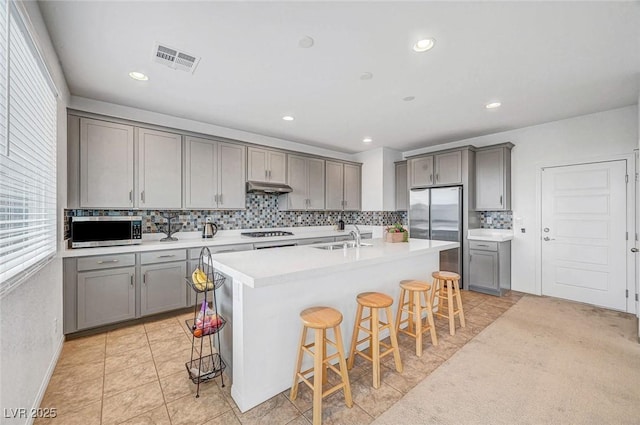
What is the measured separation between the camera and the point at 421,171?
16.4 ft

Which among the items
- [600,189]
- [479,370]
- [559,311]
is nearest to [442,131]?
[600,189]

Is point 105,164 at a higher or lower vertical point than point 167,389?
higher

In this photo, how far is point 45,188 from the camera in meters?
2.08

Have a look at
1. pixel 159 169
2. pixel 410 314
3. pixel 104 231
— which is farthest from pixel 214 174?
pixel 410 314

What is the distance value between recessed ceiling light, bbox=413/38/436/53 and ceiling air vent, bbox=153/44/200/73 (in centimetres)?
184

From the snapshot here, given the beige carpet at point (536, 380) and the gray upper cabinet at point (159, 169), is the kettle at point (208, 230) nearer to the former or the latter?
the gray upper cabinet at point (159, 169)

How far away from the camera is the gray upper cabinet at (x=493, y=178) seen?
4262mm

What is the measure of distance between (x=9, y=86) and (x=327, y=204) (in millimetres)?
4327

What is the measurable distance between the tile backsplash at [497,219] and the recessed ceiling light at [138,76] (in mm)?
5251

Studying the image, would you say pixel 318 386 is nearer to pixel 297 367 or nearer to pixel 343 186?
pixel 297 367

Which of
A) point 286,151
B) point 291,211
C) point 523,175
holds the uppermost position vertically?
point 286,151

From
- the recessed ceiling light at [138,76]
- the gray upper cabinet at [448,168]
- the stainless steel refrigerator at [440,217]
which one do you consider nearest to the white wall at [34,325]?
the recessed ceiling light at [138,76]

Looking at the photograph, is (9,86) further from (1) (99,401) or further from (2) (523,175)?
(2) (523,175)

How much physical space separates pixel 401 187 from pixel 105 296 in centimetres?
506
